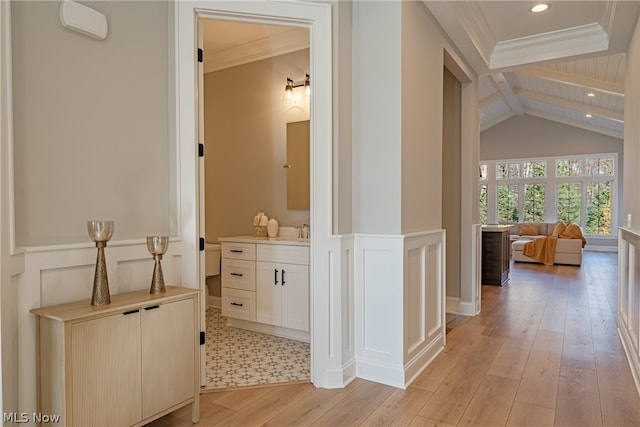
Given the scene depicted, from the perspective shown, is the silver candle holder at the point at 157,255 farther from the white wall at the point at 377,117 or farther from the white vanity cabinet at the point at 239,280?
the white vanity cabinet at the point at 239,280

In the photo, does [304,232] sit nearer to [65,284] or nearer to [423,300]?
[423,300]

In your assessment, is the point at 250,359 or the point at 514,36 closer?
the point at 250,359

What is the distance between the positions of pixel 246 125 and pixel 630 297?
12.4 feet

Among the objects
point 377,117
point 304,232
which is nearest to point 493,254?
point 304,232

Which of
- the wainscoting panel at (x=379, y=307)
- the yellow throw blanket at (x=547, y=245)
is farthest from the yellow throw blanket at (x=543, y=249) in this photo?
the wainscoting panel at (x=379, y=307)

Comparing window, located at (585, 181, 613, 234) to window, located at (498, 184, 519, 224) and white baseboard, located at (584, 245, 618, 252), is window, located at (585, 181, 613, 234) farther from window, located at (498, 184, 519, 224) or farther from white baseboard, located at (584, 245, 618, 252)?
window, located at (498, 184, 519, 224)

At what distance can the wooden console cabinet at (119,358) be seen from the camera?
1.60 metres

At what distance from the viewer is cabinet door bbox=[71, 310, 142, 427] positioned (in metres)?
1.61

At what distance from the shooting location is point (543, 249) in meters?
8.37

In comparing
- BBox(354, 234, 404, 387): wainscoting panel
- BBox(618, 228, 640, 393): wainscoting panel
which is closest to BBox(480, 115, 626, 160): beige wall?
BBox(618, 228, 640, 393): wainscoting panel

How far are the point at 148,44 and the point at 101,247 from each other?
3.82 feet

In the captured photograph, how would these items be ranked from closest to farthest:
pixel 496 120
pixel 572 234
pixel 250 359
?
pixel 250 359
pixel 572 234
pixel 496 120

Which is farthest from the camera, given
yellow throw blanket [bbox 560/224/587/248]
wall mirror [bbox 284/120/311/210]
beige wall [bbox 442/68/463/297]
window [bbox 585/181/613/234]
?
window [bbox 585/181/613/234]

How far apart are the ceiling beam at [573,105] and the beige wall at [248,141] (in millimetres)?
7305
